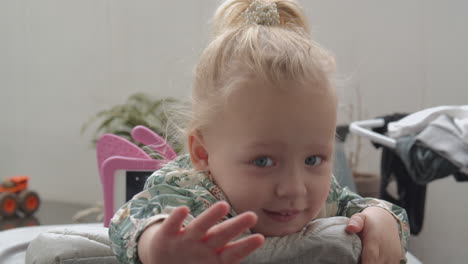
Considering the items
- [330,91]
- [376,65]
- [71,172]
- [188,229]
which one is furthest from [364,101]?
[188,229]

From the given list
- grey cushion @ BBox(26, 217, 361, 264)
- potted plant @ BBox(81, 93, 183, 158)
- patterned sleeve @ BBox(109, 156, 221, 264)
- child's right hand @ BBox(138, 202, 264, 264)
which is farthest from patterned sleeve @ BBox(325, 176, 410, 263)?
potted plant @ BBox(81, 93, 183, 158)

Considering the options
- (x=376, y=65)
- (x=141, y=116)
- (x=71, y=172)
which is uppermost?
(x=376, y=65)

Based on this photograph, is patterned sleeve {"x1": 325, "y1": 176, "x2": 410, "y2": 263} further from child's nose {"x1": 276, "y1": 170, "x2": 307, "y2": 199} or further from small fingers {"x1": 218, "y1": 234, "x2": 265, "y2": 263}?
small fingers {"x1": 218, "y1": 234, "x2": 265, "y2": 263}

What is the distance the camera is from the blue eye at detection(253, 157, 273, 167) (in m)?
0.73

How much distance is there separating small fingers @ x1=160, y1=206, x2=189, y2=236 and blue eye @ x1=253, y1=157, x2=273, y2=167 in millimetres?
201

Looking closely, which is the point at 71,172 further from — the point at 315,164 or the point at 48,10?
the point at 315,164

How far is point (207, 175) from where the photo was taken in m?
0.83

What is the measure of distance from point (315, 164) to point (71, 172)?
2.49m

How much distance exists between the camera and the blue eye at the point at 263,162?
73 cm

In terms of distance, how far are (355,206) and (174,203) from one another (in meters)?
0.34

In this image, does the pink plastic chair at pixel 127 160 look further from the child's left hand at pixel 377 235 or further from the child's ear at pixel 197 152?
the child's left hand at pixel 377 235

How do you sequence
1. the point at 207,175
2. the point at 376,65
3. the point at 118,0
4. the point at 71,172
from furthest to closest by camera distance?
the point at 71,172 → the point at 118,0 → the point at 376,65 → the point at 207,175

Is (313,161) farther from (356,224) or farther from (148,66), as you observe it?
(148,66)

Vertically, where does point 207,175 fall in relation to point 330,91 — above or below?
below
